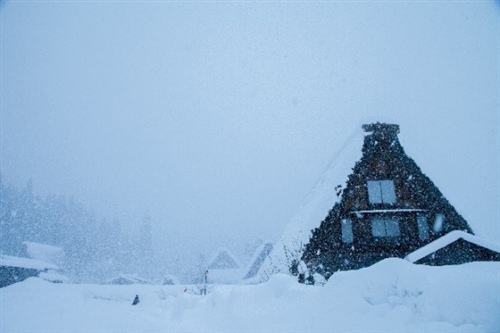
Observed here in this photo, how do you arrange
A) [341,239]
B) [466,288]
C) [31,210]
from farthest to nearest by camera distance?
[31,210] < [341,239] < [466,288]

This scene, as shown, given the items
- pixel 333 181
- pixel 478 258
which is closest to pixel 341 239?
pixel 333 181

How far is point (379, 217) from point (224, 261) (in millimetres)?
23504

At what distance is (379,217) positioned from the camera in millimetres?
16172

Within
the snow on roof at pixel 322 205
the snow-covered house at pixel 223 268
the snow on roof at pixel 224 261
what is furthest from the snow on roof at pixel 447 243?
the snow on roof at pixel 224 261

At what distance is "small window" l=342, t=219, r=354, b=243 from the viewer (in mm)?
15733

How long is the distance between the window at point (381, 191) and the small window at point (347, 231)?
1.63 meters

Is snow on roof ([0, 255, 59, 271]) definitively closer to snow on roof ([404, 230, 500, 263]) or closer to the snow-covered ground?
the snow-covered ground

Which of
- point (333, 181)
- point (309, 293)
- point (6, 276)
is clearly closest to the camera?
point (309, 293)

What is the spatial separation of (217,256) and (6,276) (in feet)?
69.0

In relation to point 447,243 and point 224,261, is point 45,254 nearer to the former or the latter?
point 224,261

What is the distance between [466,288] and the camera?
4.23m

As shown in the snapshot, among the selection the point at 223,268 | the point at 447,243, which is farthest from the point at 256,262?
the point at 447,243

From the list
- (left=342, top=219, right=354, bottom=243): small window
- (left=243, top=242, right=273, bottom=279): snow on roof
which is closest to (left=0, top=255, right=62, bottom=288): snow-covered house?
(left=243, top=242, right=273, bottom=279): snow on roof

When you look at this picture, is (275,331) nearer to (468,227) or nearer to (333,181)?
(333,181)
